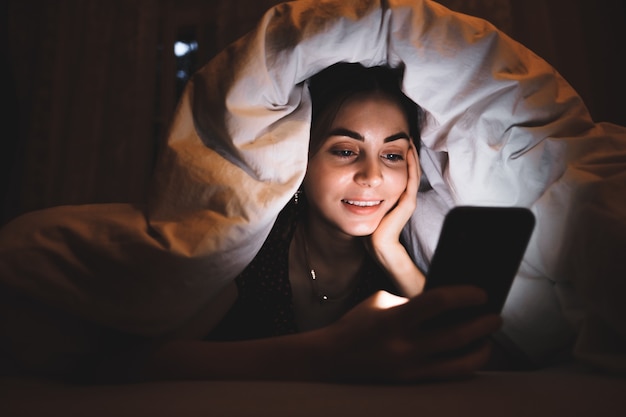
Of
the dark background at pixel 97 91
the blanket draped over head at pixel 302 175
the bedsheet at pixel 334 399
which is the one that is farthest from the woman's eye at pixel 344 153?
the dark background at pixel 97 91

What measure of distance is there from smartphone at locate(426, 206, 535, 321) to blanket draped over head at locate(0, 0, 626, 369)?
0.14 meters

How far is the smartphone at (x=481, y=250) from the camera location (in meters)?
0.49

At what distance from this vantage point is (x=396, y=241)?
949 millimetres

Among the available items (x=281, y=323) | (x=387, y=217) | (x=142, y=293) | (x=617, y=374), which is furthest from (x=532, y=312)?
(x=142, y=293)

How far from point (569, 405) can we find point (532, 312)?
370mm

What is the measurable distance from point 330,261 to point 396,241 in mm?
177

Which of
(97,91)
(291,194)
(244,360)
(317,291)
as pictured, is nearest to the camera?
(244,360)

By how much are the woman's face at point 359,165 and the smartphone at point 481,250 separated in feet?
1.22

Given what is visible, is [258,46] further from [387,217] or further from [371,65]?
[387,217]

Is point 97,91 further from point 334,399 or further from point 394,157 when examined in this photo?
point 334,399

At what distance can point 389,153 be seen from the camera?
906 mm

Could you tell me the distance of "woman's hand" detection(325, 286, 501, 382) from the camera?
18.8 inches

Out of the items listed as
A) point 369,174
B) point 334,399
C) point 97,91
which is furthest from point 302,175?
point 97,91

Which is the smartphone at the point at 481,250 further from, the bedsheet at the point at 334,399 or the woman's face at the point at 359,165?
the woman's face at the point at 359,165
